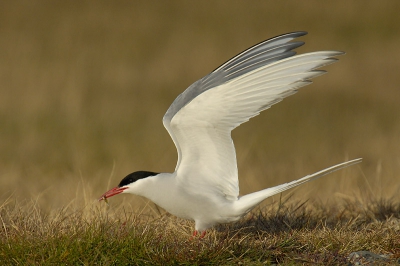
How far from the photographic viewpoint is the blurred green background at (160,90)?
33.0 ft

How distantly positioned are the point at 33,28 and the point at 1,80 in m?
2.59

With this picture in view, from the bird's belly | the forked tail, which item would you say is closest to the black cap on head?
the bird's belly

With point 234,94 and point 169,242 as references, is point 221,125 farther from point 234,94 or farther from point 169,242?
point 169,242

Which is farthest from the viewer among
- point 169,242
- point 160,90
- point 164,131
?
point 160,90

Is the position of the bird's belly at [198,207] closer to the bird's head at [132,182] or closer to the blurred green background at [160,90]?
the bird's head at [132,182]

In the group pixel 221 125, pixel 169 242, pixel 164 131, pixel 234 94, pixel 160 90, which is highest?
pixel 234 94

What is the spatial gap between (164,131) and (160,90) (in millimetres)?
1778

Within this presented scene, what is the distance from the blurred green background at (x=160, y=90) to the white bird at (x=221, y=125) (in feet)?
6.49

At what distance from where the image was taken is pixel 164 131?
448 inches

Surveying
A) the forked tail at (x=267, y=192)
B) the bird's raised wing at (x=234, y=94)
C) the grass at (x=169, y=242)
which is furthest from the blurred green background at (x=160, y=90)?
the bird's raised wing at (x=234, y=94)

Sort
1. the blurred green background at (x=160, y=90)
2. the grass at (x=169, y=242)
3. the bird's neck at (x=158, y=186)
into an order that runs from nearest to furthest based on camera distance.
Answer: the grass at (x=169, y=242)
the bird's neck at (x=158, y=186)
the blurred green background at (x=160, y=90)

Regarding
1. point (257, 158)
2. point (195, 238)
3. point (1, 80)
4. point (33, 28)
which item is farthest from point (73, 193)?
point (33, 28)

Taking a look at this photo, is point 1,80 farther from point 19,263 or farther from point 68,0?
point 19,263

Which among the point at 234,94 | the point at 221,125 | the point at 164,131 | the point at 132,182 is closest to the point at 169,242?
the point at 132,182
